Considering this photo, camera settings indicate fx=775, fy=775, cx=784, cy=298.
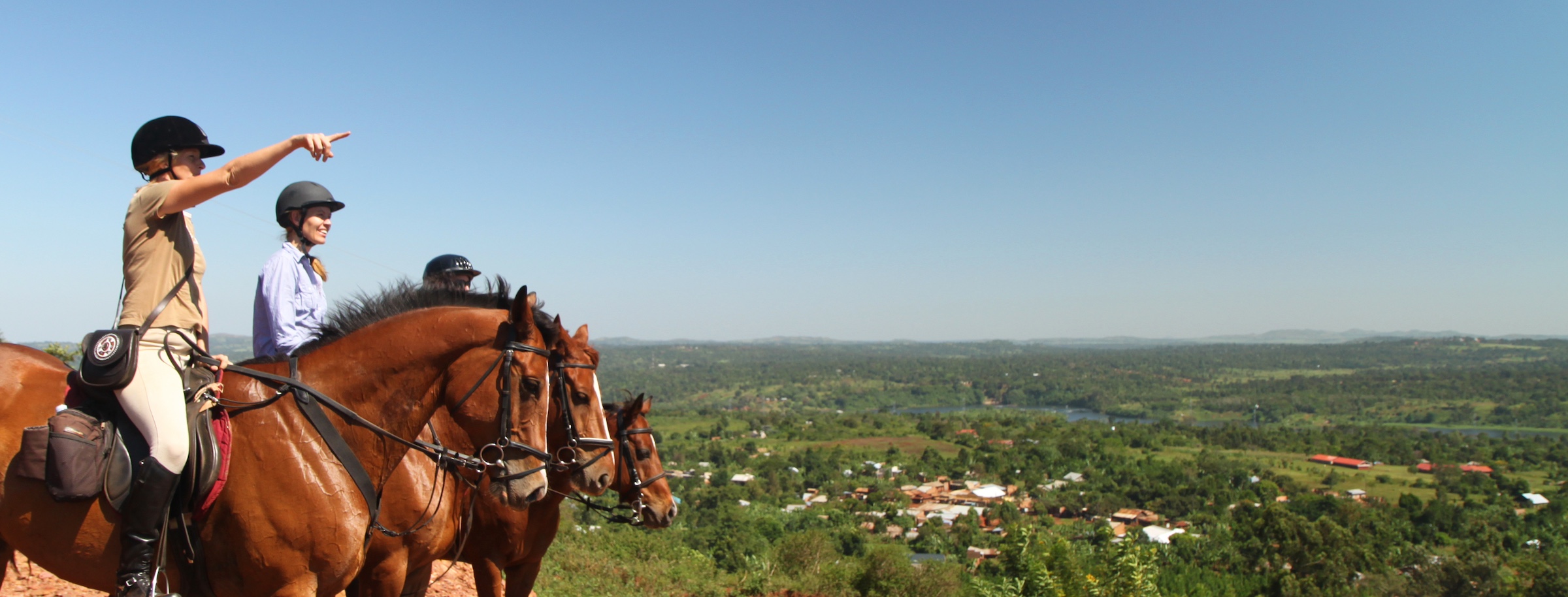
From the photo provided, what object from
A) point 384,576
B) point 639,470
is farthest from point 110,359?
point 639,470

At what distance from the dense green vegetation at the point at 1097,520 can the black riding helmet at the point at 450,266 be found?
4533 millimetres

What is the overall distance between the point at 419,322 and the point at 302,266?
39.6 inches

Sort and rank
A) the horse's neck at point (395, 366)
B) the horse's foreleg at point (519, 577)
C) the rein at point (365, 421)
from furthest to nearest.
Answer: the horse's foreleg at point (519, 577)
the horse's neck at point (395, 366)
the rein at point (365, 421)

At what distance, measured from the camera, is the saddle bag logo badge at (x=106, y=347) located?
250cm

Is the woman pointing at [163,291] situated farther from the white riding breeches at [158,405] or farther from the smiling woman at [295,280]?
the smiling woman at [295,280]

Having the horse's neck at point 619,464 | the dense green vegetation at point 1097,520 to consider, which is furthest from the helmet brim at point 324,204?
the dense green vegetation at point 1097,520

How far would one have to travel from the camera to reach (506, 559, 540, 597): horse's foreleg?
17.7ft

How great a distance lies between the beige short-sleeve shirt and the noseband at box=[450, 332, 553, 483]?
102 cm

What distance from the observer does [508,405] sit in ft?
10.4

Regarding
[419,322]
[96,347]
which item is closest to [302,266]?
[419,322]

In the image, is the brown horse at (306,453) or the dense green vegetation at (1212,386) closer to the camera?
the brown horse at (306,453)

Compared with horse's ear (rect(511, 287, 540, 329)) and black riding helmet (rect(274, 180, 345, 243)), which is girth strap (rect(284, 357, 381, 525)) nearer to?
horse's ear (rect(511, 287, 540, 329))

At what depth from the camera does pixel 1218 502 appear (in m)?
46.8

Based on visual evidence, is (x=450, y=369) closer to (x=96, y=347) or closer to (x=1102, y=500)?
(x=96, y=347)
